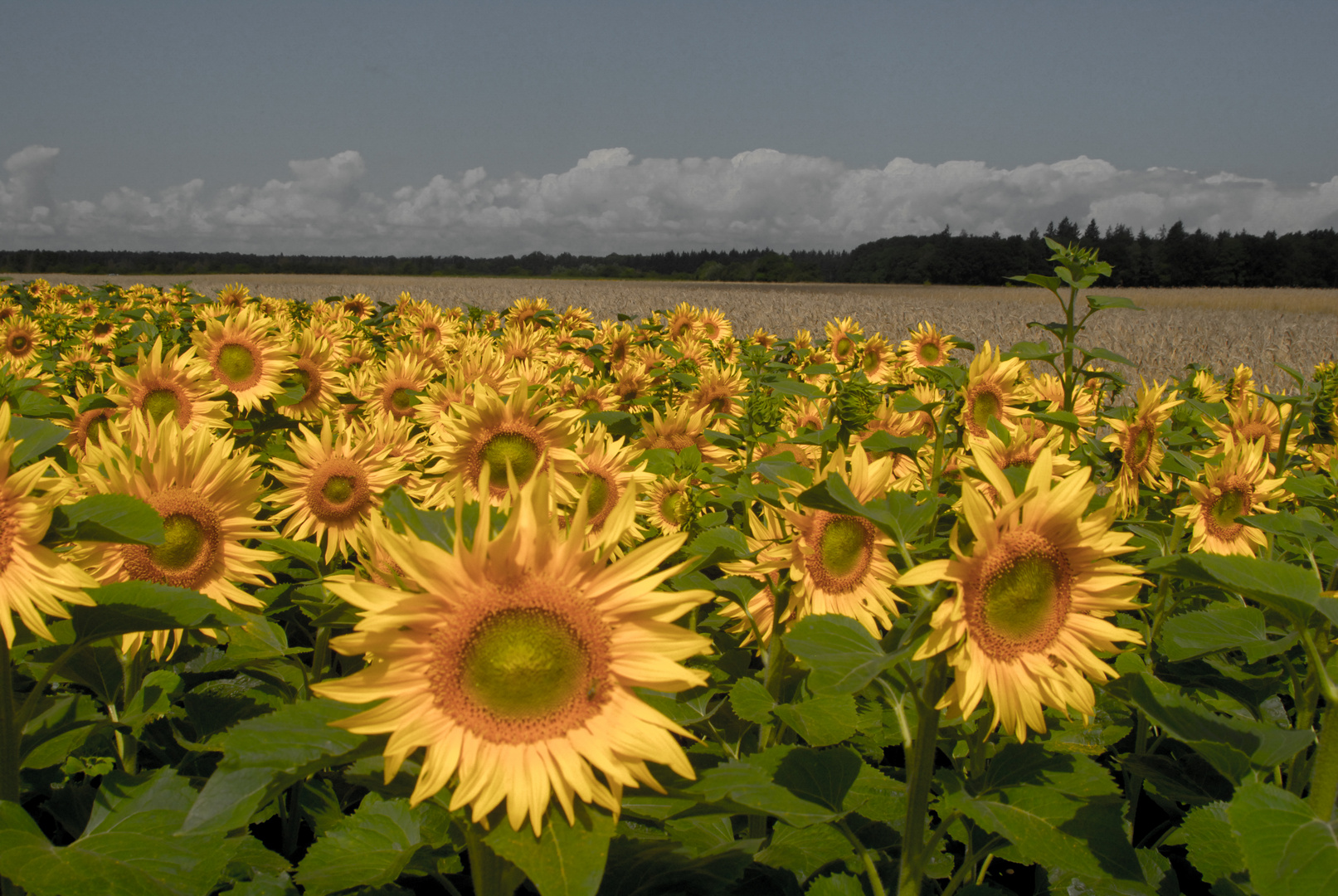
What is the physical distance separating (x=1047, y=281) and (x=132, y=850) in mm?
3445

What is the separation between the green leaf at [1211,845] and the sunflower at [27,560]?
8.63 feet

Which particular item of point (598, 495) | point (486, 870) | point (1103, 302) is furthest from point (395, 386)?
point (486, 870)

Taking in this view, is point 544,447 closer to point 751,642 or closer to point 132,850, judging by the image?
point 751,642

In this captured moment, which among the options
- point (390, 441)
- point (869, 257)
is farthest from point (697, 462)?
point (869, 257)

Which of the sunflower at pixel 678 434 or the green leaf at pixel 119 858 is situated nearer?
the green leaf at pixel 119 858

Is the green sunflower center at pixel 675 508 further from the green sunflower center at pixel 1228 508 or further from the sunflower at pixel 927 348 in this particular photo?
the sunflower at pixel 927 348

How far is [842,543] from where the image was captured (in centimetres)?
266

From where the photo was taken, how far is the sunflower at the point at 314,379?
202 inches

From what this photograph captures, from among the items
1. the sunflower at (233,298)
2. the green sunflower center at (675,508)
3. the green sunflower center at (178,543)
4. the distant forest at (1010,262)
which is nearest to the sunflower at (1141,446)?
the green sunflower center at (675,508)

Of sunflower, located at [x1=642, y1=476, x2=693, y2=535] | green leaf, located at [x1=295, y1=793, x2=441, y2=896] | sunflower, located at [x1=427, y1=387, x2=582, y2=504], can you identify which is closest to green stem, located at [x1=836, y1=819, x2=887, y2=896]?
green leaf, located at [x1=295, y1=793, x2=441, y2=896]

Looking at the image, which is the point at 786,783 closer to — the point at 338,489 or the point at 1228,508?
the point at 338,489

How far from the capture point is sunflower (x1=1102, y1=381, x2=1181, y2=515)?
12.6ft

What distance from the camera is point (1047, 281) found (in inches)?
130

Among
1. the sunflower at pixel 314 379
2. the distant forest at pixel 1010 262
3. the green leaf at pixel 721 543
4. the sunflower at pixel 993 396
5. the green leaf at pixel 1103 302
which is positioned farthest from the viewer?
the distant forest at pixel 1010 262
